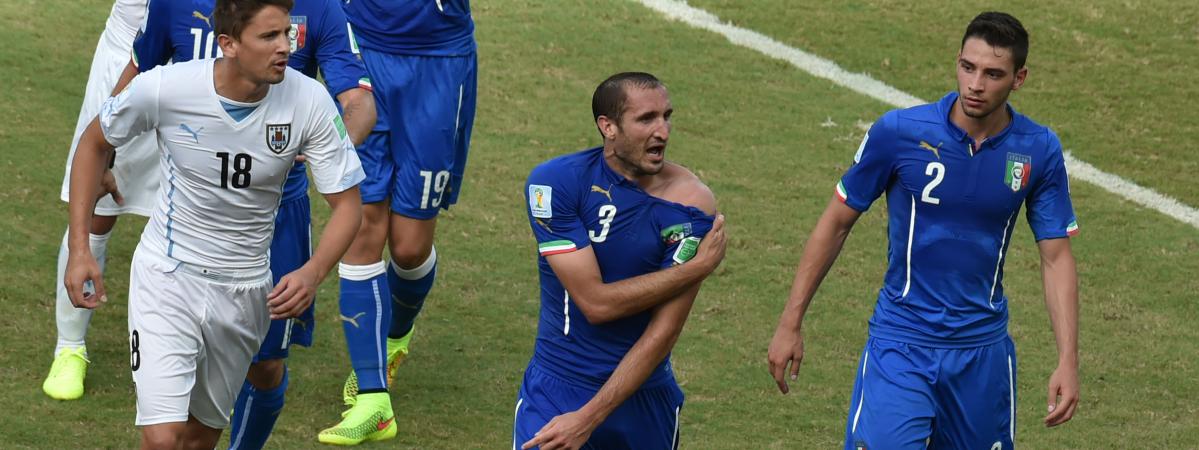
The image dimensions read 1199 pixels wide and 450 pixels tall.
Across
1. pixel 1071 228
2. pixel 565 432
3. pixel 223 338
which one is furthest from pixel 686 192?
pixel 223 338

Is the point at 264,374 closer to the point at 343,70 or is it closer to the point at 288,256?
the point at 288,256

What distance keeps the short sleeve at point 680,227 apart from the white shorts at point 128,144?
10.7 ft

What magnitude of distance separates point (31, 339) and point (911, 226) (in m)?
4.46

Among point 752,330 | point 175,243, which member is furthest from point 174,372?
point 752,330

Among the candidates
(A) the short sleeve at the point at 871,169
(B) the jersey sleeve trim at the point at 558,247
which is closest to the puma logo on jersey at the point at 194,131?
(B) the jersey sleeve trim at the point at 558,247

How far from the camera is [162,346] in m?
6.05

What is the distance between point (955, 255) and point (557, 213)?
139 centimetres

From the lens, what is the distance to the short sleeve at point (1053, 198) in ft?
19.9

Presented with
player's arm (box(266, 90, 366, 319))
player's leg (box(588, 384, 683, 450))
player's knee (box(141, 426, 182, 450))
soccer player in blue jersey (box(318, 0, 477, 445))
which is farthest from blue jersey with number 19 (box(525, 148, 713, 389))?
soccer player in blue jersey (box(318, 0, 477, 445))

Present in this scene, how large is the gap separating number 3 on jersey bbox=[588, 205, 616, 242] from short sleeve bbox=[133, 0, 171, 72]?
6.96 ft

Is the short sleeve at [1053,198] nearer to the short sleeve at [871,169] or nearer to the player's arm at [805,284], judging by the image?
the short sleeve at [871,169]

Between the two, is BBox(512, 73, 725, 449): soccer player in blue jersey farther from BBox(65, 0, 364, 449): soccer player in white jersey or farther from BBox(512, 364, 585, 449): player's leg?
BBox(65, 0, 364, 449): soccer player in white jersey

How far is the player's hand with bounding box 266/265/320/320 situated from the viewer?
5.79 meters

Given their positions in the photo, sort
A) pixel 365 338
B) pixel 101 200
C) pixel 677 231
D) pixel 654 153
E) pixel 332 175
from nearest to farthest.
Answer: pixel 654 153, pixel 677 231, pixel 332 175, pixel 365 338, pixel 101 200
